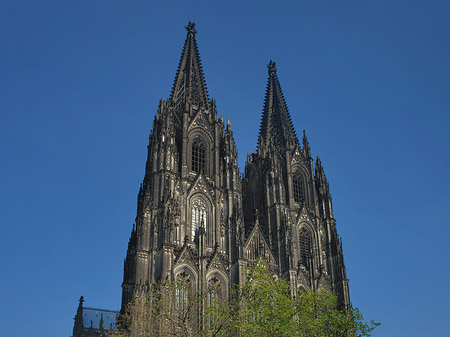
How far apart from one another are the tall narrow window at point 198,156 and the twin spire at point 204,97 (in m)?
4.92

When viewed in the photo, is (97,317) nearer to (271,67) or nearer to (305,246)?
(305,246)

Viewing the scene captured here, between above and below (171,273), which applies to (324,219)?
above

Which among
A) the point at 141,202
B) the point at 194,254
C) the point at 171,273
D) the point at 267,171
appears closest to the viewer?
the point at 171,273

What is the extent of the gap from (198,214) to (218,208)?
2.07 meters

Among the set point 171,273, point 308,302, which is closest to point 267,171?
point 171,273

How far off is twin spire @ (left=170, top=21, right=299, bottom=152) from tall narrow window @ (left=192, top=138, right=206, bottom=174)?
4.92 metres

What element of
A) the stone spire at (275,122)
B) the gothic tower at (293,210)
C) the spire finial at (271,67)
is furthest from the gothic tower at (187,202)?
the spire finial at (271,67)

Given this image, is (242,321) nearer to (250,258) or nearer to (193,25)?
(250,258)

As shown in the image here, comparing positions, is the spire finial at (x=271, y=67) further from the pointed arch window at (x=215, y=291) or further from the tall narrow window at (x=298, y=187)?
the pointed arch window at (x=215, y=291)

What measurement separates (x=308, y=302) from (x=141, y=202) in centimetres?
2096

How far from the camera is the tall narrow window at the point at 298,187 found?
2328 inches

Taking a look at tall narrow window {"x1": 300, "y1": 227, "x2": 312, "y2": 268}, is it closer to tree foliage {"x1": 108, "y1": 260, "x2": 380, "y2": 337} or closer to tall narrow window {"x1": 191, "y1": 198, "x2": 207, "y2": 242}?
tall narrow window {"x1": 191, "y1": 198, "x2": 207, "y2": 242}

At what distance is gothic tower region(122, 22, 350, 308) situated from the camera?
152ft

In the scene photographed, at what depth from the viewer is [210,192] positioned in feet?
169
